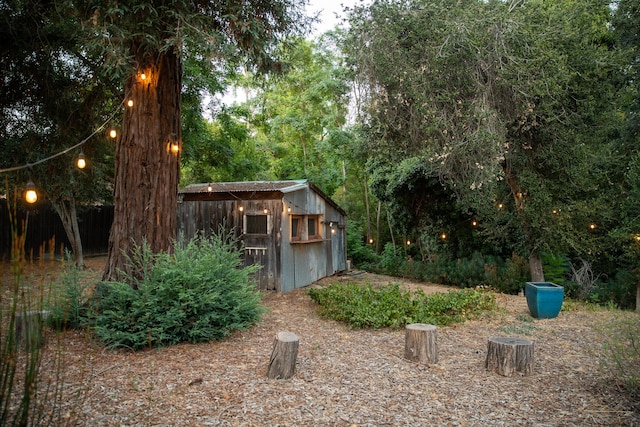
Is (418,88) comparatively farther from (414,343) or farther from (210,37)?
(414,343)

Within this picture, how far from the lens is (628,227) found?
9109mm

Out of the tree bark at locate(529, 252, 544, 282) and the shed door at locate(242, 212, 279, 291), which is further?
the tree bark at locate(529, 252, 544, 282)

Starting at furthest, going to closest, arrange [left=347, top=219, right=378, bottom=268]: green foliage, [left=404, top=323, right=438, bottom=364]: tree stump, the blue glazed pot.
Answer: [left=347, top=219, right=378, bottom=268]: green foliage → the blue glazed pot → [left=404, top=323, right=438, bottom=364]: tree stump

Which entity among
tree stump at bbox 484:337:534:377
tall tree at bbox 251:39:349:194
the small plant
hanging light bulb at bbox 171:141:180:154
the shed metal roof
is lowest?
the small plant

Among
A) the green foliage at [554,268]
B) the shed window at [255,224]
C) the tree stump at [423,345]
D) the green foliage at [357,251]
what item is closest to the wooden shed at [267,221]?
the shed window at [255,224]

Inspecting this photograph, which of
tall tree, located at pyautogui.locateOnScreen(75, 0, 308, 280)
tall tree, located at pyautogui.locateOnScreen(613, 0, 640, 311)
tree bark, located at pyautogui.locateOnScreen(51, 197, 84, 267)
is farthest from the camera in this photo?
tree bark, located at pyautogui.locateOnScreen(51, 197, 84, 267)

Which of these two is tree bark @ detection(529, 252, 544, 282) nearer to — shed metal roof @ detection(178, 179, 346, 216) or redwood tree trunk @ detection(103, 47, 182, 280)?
shed metal roof @ detection(178, 179, 346, 216)

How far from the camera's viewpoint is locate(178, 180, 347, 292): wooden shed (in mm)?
10227

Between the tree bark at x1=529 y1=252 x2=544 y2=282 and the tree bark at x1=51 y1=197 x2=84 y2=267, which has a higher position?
the tree bark at x1=51 y1=197 x2=84 y2=267

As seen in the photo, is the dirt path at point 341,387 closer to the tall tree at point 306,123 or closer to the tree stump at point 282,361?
the tree stump at point 282,361

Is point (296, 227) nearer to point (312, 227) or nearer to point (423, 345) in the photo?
point (312, 227)

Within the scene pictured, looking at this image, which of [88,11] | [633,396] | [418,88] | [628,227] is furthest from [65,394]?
[628,227]

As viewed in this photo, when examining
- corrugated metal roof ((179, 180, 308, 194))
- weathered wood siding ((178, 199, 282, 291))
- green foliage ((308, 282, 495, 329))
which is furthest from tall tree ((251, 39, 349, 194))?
green foliage ((308, 282, 495, 329))

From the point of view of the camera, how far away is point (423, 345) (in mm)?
4902
